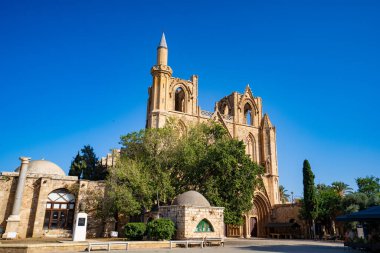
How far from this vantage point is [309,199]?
28.4m

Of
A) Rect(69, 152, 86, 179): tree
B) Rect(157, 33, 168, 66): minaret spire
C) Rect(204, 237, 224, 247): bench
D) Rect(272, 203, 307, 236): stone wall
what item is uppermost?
Rect(157, 33, 168, 66): minaret spire

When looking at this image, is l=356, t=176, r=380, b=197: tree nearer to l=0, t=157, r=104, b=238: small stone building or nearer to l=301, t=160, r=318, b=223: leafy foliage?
l=301, t=160, r=318, b=223: leafy foliage

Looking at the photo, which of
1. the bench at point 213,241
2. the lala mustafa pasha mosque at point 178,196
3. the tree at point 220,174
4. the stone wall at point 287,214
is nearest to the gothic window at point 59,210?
the lala mustafa pasha mosque at point 178,196

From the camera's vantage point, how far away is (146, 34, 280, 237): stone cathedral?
3291 centimetres

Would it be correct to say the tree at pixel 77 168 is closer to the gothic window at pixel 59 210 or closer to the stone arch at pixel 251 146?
the gothic window at pixel 59 210

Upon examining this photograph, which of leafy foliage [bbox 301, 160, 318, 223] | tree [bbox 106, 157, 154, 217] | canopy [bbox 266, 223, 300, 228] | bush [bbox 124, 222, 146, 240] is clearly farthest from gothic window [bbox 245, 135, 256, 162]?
bush [bbox 124, 222, 146, 240]

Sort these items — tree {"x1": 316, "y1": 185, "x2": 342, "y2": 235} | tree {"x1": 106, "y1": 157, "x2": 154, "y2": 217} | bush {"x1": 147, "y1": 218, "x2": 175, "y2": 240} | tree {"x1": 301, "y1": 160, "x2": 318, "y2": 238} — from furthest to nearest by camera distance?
tree {"x1": 316, "y1": 185, "x2": 342, "y2": 235}, tree {"x1": 301, "y1": 160, "x2": 318, "y2": 238}, tree {"x1": 106, "y1": 157, "x2": 154, "y2": 217}, bush {"x1": 147, "y1": 218, "x2": 175, "y2": 240}

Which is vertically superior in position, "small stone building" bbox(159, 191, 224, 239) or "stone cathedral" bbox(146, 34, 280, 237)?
"stone cathedral" bbox(146, 34, 280, 237)

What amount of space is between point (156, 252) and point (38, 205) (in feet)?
49.5

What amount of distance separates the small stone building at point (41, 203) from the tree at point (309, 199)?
18.6 m

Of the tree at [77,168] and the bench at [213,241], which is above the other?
the tree at [77,168]

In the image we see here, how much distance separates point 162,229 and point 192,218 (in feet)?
6.24

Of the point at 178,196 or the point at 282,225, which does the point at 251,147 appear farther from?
the point at 178,196

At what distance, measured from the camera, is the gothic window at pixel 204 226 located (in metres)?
18.2
